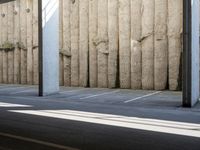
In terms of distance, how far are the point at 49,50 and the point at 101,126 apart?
10610mm

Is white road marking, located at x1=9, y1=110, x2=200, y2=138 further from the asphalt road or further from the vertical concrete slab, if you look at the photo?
the vertical concrete slab

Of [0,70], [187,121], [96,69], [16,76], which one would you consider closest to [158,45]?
[96,69]

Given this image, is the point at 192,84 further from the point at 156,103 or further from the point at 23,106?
the point at 23,106

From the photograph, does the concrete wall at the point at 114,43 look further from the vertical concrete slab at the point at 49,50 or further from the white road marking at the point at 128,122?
the white road marking at the point at 128,122

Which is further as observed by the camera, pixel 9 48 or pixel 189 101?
pixel 9 48

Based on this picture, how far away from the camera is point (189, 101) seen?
14.9m

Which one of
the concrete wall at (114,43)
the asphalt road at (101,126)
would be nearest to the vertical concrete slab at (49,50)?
the asphalt road at (101,126)

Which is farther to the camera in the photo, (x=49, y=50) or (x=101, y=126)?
(x=49, y=50)

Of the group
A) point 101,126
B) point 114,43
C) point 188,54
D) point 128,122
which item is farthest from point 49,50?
point 101,126

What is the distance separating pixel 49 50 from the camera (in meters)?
20.5

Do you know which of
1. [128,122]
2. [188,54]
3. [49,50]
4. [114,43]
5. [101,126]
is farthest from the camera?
[114,43]

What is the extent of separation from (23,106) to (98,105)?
112 inches

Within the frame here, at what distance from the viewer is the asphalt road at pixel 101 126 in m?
8.16

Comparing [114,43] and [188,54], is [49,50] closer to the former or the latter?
[114,43]
